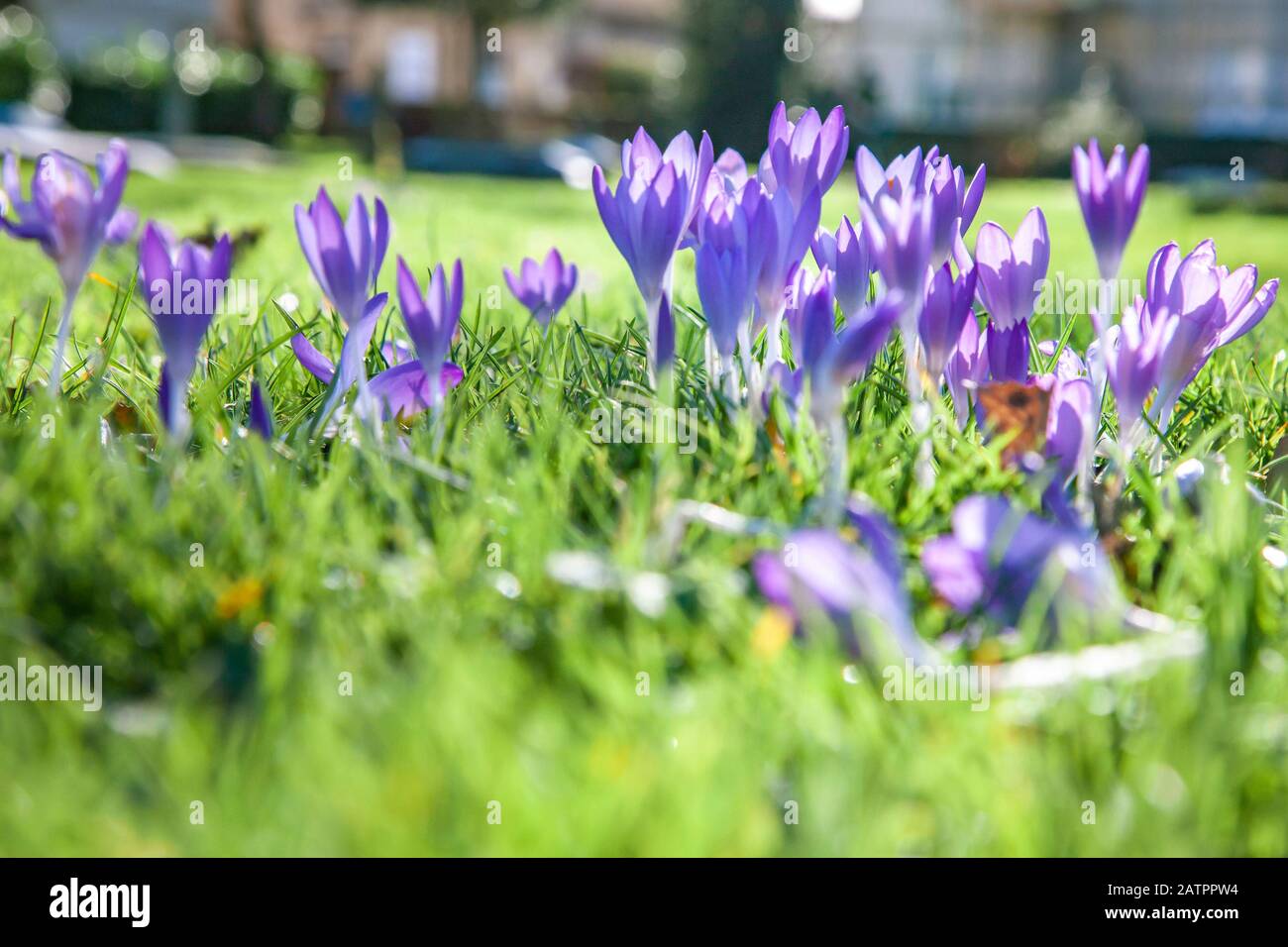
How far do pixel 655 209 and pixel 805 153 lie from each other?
239 millimetres

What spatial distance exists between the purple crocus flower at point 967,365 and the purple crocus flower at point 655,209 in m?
0.39

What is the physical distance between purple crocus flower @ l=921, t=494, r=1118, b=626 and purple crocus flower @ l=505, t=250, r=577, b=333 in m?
1.07

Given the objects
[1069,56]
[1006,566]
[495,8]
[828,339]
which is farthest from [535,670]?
[1069,56]

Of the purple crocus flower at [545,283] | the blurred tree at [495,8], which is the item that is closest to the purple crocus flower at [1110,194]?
the purple crocus flower at [545,283]

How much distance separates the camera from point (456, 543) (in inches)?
49.8

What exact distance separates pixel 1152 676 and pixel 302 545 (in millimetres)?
799

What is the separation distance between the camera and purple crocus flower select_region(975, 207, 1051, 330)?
162 cm

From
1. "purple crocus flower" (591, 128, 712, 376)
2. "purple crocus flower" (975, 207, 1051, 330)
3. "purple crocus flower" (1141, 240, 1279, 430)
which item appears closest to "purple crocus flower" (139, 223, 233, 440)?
"purple crocus flower" (591, 128, 712, 376)

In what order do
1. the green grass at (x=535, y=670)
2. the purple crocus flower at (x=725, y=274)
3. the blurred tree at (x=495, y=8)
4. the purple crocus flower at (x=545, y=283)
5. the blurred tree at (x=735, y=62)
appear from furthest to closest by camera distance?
the blurred tree at (x=495, y=8), the blurred tree at (x=735, y=62), the purple crocus flower at (x=545, y=283), the purple crocus flower at (x=725, y=274), the green grass at (x=535, y=670)

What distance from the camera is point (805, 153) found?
1.60 metres

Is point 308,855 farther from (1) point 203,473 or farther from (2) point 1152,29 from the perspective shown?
(2) point 1152,29

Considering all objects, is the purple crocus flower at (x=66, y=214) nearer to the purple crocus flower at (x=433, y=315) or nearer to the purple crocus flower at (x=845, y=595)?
the purple crocus flower at (x=433, y=315)

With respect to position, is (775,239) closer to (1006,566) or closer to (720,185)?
(720,185)

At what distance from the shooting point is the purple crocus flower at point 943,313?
60.6 inches
